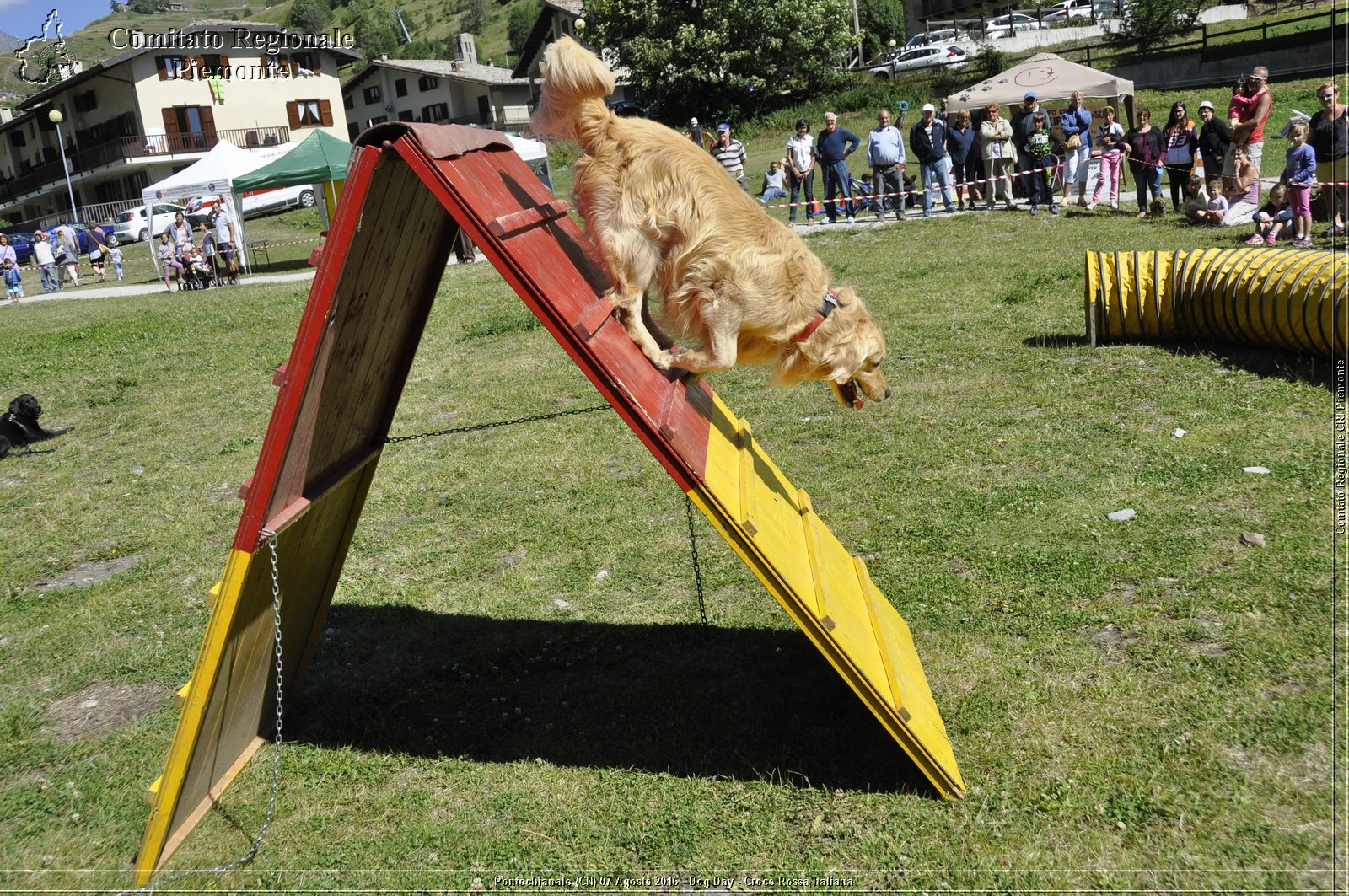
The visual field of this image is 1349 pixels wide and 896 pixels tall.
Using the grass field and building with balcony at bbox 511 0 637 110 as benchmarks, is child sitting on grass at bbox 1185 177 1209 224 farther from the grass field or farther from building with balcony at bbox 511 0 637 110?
building with balcony at bbox 511 0 637 110

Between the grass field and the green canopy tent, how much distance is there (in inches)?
555

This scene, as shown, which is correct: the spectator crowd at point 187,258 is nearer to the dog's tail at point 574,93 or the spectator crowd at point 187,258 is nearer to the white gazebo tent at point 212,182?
the white gazebo tent at point 212,182

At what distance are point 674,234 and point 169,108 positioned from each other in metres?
61.8

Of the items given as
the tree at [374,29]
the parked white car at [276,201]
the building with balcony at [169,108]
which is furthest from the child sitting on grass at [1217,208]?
the tree at [374,29]

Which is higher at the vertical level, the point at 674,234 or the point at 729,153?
the point at 729,153

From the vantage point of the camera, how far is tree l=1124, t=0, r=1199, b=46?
39.6 m

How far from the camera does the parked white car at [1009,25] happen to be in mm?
50688

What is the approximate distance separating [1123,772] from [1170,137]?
15213mm

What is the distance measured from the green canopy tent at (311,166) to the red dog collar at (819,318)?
1925 centimetres

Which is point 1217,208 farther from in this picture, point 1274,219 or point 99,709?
point 99,709

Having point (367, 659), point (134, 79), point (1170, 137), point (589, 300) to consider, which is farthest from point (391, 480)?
point (134, 79)

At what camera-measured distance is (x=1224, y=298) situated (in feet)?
26.5

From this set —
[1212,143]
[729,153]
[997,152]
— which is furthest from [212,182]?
[1212,143]

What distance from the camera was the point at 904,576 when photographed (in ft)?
18.1
